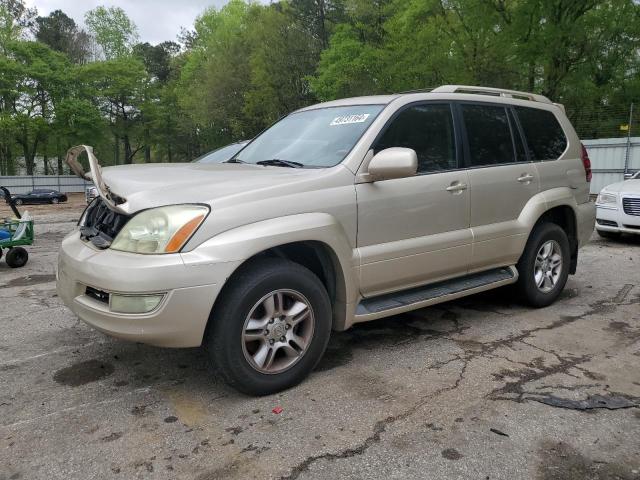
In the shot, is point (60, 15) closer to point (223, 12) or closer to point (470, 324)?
point (223, 12)

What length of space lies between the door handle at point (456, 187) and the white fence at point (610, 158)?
49.5 ft

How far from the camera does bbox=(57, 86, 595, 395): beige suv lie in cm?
288

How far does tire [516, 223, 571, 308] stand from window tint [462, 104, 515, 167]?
77 cm

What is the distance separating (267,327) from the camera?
3.11m

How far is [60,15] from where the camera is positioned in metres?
49.2

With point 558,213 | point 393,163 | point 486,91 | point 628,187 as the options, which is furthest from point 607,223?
point 393,163

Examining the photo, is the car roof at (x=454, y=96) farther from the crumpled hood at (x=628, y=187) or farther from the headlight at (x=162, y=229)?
the crumpled hood at (x=628, y=187)

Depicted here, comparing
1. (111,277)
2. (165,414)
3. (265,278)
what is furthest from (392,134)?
(165,414)

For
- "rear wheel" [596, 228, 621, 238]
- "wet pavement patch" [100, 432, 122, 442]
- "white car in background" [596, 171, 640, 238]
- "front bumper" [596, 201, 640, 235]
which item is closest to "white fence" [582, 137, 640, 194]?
"white car in background" [596, 171, 640, 238]

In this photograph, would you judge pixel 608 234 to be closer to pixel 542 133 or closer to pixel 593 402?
pixel 542 133

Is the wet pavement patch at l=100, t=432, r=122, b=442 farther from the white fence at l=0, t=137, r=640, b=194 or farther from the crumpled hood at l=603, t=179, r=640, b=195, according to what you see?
the white fence at l=0, t=137, r=640, b=194

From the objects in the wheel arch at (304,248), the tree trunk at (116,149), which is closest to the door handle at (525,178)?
the wheel arch at (304,248)

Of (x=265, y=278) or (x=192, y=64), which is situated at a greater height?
(x=192, y=64)

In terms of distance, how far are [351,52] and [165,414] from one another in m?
27.6
